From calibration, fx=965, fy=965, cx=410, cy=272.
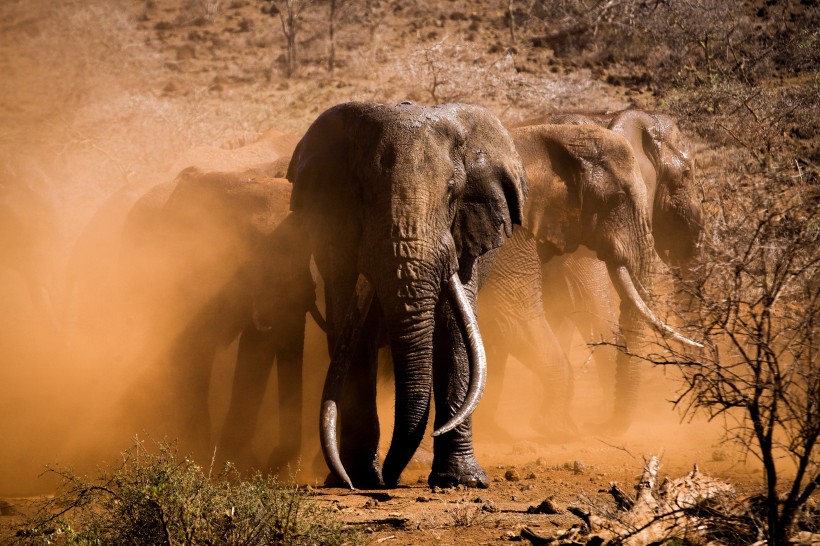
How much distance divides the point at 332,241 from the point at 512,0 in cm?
2272

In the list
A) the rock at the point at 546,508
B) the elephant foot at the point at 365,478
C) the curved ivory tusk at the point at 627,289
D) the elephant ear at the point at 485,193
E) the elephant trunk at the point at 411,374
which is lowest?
the elephant foot at the point at 365,478

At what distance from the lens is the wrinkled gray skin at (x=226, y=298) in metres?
7.72

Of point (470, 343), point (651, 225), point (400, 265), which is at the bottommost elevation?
point (470, 343)

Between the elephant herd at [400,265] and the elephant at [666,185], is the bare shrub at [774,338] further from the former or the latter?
the elephant at [666,185]

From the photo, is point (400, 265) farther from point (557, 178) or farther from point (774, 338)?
point (557, 178)

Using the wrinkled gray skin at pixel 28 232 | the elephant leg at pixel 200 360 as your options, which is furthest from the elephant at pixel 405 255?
the wrinkled gray skin at pixel 28 232

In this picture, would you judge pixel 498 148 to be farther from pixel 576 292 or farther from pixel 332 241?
pixel 576 292

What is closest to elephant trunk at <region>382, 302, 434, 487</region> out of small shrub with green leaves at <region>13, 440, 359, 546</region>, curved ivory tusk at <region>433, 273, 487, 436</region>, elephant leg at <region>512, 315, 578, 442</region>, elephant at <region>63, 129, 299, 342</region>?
curved ivory tusk at <region>433, 273, 487, 436</region>

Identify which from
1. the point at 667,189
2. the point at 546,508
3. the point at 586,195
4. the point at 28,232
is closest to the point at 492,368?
the point at 586,195

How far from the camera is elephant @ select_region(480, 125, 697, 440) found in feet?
29.6

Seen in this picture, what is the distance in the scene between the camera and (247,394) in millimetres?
7980

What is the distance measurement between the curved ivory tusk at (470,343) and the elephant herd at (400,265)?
0.01 metres

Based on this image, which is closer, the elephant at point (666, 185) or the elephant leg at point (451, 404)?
the elephant leg at point (451, 404)

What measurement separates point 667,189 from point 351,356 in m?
6.00
